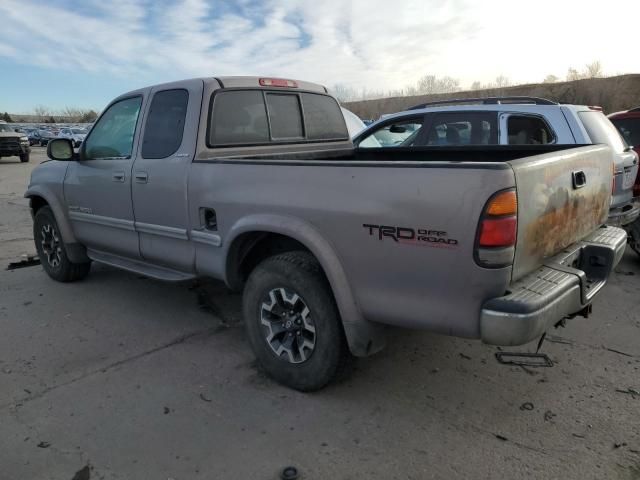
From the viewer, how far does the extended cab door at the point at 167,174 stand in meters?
3.78

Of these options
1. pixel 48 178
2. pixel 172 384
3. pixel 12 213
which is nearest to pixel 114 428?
pixel 172 384

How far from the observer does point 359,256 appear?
2717mm

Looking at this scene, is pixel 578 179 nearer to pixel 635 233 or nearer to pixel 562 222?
pixel 562 222

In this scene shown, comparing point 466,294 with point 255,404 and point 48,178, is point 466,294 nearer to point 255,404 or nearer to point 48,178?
point 255,404

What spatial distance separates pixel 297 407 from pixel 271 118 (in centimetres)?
237

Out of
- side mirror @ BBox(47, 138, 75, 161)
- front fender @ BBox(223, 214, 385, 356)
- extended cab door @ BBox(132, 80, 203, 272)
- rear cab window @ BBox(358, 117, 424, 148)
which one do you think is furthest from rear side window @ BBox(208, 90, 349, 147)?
side mirror @ BBox(47, 138, 75, 161)

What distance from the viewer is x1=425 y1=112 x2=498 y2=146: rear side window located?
5.83m

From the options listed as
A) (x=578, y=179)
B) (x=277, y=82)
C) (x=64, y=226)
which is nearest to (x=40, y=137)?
(x=64, y=226)

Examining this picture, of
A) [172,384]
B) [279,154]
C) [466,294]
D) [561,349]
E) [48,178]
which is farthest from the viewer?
[48,178]

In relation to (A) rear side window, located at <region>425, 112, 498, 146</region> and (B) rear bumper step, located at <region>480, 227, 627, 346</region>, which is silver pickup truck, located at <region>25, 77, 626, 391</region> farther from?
(A) rear side window, located at <region>425, 112, 498, 146</region>

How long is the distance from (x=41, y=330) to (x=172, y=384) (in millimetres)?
1659

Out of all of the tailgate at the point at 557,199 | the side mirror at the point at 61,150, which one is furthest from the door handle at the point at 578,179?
the side mirror at the point at 61,150

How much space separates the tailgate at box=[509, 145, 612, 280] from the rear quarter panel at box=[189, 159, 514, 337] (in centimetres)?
17

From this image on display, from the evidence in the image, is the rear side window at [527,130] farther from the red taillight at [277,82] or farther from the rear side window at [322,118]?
the red taillight at [277,82]
